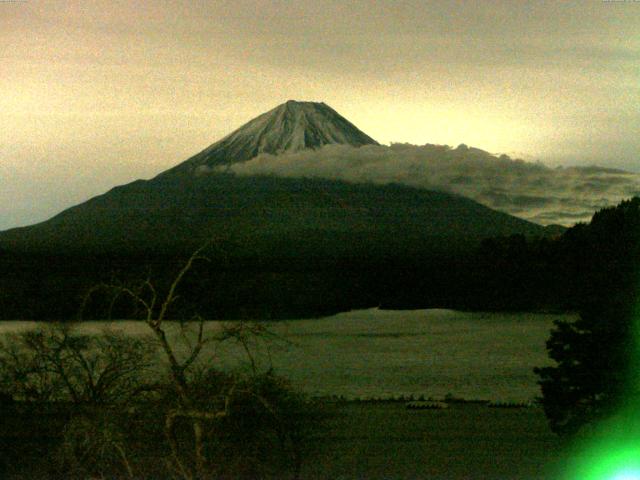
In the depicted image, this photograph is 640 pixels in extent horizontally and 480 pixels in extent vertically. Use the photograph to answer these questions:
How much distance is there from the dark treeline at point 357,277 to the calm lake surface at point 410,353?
0.58m

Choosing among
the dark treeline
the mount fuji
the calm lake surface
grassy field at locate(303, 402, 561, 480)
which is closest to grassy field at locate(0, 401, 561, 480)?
grassy field at locate(303, 402, 561, 480)

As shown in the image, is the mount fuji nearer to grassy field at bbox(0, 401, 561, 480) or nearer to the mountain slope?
the mountain slope

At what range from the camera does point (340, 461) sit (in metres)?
8.96

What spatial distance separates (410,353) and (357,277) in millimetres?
9756

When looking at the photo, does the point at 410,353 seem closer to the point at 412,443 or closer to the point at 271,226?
the point at 271,226

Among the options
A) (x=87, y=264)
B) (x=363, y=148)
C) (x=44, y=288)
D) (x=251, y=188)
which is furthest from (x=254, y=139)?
(x=44, y=288)

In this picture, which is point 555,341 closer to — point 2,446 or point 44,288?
point 2,446

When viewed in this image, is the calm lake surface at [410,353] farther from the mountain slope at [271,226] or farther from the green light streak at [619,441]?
the mountain slope at [271,226]

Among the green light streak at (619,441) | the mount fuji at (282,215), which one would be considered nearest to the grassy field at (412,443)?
the green light streak at (619,441)

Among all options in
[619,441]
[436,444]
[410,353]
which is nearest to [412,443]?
[436,444]

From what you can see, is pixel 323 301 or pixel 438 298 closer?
pixel 323 301

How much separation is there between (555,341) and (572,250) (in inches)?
214

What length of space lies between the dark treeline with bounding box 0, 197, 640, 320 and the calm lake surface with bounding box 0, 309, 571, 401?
0.58m

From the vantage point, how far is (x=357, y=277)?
3306 cm
